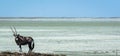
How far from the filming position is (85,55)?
27031 millimetres

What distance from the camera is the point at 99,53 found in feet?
92.6

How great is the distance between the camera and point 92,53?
28219 mm

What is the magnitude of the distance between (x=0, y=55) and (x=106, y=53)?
25.6 feet

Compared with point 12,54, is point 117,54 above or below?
below

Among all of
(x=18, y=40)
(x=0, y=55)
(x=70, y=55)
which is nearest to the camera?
(x=0, y=55)

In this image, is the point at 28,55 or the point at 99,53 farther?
the point at 99,53

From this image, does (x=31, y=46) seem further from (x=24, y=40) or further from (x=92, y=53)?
(x=92, y=53)

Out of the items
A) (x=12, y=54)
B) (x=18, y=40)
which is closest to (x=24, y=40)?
(x=18, y=40)

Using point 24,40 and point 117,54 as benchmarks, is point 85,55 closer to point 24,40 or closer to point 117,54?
point 117,54

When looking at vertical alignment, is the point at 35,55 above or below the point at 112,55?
above

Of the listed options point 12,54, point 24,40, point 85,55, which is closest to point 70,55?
point 85,55

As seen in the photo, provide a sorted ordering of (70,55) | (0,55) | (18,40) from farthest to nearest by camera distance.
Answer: (70,55), (18,40), (0,55)

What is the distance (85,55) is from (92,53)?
4.14ft

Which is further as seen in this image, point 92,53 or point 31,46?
point 92,53
